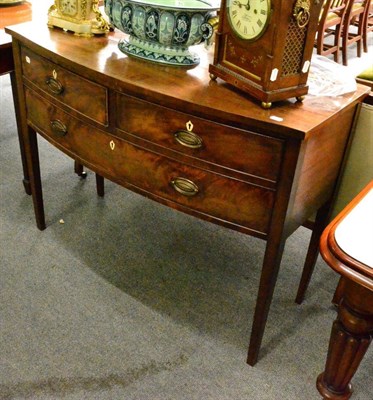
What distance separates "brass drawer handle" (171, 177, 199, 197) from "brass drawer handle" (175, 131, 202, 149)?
3.9 inches

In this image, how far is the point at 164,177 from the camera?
3.99ft

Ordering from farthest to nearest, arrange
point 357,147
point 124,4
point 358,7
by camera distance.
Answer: point 358,7
point 357,147
point 124,4

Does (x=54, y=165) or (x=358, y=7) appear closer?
(x=54, y=165)

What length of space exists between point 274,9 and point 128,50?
1.55 ft

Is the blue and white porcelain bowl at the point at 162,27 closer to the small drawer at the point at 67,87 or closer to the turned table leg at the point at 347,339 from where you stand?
the small drawer at the point at 67,87

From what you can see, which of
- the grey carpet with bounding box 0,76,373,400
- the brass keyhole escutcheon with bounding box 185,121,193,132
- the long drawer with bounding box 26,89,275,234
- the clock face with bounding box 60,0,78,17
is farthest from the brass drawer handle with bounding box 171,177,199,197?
the clock face with bounding box 60,0,78,17

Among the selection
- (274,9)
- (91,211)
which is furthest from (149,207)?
(274,9)

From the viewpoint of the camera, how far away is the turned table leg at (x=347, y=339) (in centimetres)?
88

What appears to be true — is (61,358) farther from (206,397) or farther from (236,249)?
(236,249)

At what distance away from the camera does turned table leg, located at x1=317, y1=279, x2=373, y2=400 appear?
0.88 metres

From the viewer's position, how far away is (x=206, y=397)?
131cm

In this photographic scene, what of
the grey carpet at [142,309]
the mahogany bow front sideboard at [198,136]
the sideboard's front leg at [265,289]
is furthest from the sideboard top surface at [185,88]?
the grey carpet at [142,309]

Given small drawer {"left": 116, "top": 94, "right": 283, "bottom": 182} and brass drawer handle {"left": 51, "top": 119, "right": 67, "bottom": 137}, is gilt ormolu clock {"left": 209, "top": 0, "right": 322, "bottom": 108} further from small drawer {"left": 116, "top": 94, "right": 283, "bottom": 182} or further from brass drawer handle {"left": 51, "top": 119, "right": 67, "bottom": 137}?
brass drawer handle {"left": 51, "top": 119, "right": 67, "bottom": 137}

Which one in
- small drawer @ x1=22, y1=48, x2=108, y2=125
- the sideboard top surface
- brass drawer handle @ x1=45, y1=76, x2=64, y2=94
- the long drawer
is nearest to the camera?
the sideboard top surface
